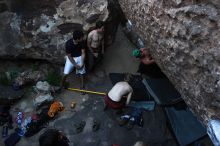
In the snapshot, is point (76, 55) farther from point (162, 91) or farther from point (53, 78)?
point (162, 91)

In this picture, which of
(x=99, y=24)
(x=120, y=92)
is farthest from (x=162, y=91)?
(x=99, y=24)

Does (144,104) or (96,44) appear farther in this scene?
(96,44)

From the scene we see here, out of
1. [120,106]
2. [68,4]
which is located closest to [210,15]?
[120,106]

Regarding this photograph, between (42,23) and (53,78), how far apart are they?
58.1 inches

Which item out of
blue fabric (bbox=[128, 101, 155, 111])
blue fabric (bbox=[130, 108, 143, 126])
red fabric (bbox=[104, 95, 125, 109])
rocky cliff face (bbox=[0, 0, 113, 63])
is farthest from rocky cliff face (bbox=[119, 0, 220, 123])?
rocky cliff face (bbox=[0, 0, 113, 63])

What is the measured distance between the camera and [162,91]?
317 inches

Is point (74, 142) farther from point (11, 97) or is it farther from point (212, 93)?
point (212, 93)

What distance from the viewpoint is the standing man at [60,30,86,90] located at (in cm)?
794

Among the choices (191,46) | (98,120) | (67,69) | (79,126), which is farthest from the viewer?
(67,69)

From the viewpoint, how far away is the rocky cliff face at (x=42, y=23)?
8.76 m

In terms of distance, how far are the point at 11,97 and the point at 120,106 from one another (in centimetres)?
263

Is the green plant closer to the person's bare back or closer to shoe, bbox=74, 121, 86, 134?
shoe, bbox=74, 121, 86, 134

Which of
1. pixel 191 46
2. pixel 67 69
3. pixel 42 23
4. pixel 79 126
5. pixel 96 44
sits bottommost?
pixel 79 126

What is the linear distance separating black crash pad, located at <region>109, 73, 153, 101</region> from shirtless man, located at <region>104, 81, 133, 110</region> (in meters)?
0.53
